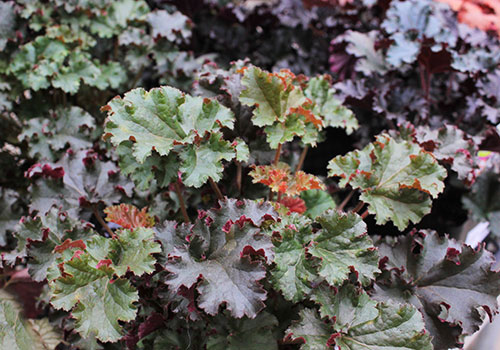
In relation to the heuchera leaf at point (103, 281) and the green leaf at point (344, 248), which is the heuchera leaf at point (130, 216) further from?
the green leaf at point (344, 248)

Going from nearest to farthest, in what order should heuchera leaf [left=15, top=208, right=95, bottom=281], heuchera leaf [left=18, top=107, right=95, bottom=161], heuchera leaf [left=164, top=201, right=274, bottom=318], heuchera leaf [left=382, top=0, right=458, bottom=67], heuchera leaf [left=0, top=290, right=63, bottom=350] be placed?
heuchera leaf [left=164, top=201, right=274, bottom=318] < heuchera leaf [left=0, top=290, right=63, bottom=350] < heuchera leaf [left=15, top=208, right=95, bottom=281] < heuchera leaf [left=18, top=107, right=95, bottom=161] < heuchera leaf [left=382, top=0, right=458, bottom=67]

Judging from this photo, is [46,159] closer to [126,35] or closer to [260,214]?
[126,35]

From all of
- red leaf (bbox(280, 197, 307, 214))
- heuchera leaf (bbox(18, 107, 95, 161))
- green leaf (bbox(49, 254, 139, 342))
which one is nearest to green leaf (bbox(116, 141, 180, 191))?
green leaf (bbox(49, 254, 139, 342))

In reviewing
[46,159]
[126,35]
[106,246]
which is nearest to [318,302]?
[106,246]

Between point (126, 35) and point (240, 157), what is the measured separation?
0.98m

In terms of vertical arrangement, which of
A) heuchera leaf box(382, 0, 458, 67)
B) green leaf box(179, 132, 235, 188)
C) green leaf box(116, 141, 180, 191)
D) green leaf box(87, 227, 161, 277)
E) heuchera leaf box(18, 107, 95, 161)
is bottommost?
heuchera leaf box(18, 107, 95, 161)

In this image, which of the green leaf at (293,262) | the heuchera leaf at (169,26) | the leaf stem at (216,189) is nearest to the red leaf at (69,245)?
the leaf stem at (216,189)

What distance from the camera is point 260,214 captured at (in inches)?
42.8

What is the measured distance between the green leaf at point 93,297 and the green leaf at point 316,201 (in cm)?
64

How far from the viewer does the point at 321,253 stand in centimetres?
107

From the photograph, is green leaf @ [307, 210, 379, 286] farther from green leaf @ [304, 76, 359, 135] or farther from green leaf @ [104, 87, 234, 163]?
green leaf @ [304, 76, 359, 135]

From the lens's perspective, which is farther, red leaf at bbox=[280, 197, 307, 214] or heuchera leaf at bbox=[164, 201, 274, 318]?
red leaf at bbox=[280, 197, 307, 214]

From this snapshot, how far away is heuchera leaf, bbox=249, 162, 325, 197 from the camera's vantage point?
3.88 ft

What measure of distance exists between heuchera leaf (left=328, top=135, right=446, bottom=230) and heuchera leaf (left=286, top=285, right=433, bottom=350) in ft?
0.77
